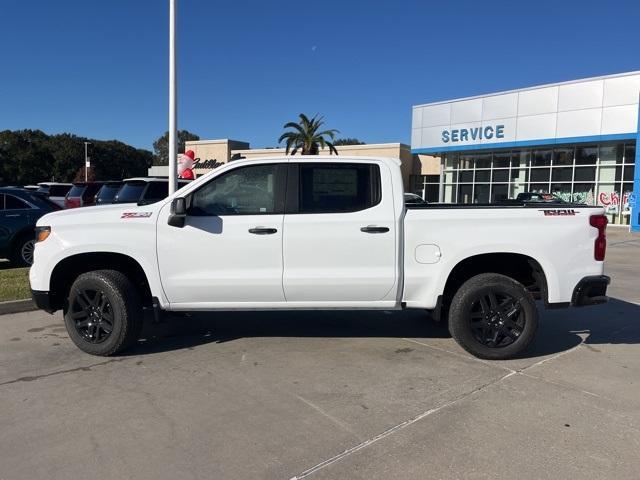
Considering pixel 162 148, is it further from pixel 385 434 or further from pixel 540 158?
pixel 385 434

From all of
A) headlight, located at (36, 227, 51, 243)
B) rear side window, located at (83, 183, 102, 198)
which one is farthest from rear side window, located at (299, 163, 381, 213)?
rear side window, located at (83, 183, 102, 198)

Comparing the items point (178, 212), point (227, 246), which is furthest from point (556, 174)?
point (178, 212)

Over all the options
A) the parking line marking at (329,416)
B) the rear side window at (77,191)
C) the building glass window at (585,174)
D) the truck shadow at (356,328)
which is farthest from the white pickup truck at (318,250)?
the building glass window at (585,174)

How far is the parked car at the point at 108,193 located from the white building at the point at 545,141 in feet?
65.0

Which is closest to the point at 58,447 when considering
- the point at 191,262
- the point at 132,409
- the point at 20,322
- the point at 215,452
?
the point at 132,409

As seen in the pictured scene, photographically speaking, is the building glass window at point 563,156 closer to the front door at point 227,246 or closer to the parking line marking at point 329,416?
the front door at point 227,246

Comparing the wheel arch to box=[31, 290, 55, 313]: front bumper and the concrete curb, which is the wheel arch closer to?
box=[31, 290, 55, 313]: front bumper

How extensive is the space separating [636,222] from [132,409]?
25.1 m

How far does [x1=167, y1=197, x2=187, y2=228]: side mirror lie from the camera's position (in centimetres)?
497

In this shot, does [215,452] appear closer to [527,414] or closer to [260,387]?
[260,387]

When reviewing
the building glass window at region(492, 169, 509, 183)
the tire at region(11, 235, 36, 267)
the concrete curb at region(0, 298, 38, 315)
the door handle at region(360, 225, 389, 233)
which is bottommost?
the concrete curb at region(0, 298, 38, 315)

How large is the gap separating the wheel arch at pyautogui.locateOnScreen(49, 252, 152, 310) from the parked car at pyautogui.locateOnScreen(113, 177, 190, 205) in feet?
24.9

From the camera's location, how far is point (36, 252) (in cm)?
534

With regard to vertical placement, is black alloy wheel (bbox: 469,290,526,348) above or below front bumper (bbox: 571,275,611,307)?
below
